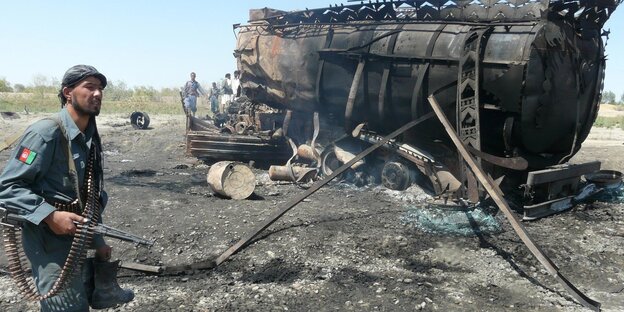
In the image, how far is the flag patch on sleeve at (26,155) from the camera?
2494 mm

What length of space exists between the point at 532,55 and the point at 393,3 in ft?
9.83

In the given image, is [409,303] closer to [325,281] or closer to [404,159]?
[325,281]

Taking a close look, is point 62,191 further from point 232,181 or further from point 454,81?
point 454,81

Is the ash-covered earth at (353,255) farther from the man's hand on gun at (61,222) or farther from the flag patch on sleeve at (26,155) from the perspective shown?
the flag patch on sleeve at (26,155)

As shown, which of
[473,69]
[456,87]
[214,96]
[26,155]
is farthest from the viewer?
[214,96]

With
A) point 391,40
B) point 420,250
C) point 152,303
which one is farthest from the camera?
point 391,40

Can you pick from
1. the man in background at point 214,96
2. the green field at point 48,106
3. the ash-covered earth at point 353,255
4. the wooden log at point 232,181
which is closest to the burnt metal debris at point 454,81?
the ash-covered earth at point 353,255

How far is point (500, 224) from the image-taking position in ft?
20.8

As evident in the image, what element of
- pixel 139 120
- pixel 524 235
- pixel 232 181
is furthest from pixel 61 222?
pixel 139 120

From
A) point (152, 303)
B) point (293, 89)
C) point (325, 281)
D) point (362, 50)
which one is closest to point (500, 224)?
point (325, 281)

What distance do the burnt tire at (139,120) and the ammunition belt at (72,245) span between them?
17.5m

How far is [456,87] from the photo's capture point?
6992mm

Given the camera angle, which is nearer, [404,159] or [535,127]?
[535,127]

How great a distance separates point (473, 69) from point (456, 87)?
0.42m
